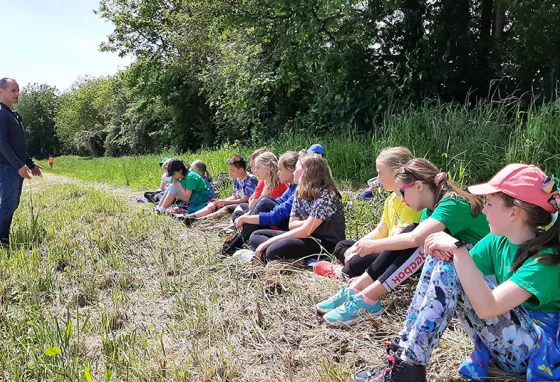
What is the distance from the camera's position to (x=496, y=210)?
186 cm

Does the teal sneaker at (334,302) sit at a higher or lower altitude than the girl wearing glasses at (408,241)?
lower

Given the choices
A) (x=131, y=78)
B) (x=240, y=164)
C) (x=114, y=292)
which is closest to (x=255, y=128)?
(x=240, y=164)

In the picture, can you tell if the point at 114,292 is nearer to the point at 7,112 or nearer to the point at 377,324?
the point at 377,324

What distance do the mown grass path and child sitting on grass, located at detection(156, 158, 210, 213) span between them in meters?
1.99

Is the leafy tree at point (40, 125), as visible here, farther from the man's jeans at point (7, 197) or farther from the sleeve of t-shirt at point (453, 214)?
the sleeve of t-shirt at point (453, 214)

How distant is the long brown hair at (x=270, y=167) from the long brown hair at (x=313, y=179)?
4.13 feet

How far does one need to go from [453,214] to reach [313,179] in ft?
4.92

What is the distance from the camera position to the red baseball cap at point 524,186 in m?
1.77

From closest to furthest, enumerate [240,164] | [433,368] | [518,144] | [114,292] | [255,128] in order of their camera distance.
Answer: [433,368] → [114,292] → [518,144] → [240,164] → [255,128]

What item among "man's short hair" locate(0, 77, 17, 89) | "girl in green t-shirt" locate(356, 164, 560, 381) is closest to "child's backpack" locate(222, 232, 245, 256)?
"girl in green t-shirt" locate(356, 164, 560, 381)

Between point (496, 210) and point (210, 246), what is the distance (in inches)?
129

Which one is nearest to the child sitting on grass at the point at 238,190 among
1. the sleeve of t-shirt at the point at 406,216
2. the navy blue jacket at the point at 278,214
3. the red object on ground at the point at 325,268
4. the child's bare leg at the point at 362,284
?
the navy blue jacket at the point at 278,214

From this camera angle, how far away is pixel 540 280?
1705 mm

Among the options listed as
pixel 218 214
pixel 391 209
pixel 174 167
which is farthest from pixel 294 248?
pixel 174 167
